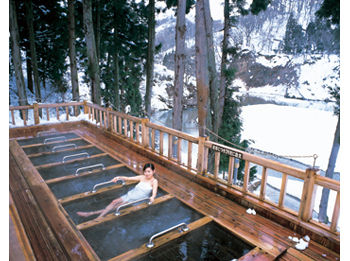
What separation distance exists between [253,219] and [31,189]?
352 cm

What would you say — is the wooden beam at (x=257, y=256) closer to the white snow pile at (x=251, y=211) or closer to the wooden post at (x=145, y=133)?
the white snow pile at (x=251, y=211)

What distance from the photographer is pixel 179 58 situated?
28.6ft

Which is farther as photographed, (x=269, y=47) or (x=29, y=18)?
(x=269, y=47)

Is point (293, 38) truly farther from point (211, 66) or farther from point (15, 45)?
point (15, 45)

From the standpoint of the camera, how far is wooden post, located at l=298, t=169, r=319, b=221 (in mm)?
2812

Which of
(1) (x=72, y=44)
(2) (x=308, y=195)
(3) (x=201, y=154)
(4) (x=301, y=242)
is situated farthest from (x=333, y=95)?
(1) (x=72, y=44)

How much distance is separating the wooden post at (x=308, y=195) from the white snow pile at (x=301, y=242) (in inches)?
9.7

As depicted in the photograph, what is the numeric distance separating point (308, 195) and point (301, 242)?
1.85ft

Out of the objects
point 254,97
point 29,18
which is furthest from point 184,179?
point 254,97

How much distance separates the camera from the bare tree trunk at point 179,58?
814 cm

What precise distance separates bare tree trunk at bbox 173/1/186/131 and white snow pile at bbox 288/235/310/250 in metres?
6.24

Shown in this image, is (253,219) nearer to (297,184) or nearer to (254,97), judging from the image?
(297,184)
